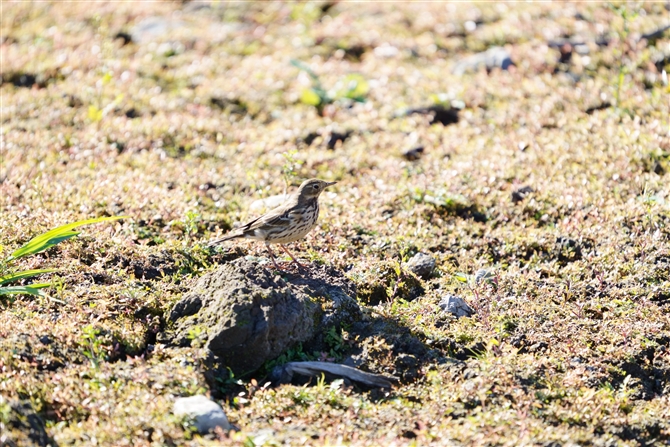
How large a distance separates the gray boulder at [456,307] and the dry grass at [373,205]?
0.37 feet

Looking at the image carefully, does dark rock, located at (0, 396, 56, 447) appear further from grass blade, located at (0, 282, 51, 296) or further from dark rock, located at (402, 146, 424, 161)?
dark rock, located at (402, 146, 424, 161)

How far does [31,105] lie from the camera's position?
14531mm

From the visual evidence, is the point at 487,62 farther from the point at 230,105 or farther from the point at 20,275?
the point at 20,275

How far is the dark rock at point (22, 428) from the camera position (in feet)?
18.1

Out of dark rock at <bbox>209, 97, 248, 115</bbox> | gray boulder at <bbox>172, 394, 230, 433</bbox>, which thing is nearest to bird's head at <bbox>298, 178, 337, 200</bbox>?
gray boulder at <bbox>172, 394, 230, 433</bbox>

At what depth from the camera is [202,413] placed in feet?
20.1

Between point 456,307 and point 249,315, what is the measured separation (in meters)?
2.34

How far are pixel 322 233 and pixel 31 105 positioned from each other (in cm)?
752

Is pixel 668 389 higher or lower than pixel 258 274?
lower

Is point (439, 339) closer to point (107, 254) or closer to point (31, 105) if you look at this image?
point (107, 254)

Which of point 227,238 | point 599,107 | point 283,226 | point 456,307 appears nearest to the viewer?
point 456,307

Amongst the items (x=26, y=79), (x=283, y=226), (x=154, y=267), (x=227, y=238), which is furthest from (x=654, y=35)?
(x=26, y=79)

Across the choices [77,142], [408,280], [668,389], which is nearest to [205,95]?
[77,142]

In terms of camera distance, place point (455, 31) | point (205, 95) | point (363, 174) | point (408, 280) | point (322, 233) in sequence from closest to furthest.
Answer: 1. point (408, 280)
2. point (322, 233)
3. point (363, 174)
4. point (205, 95)
5. point (455, 31)
